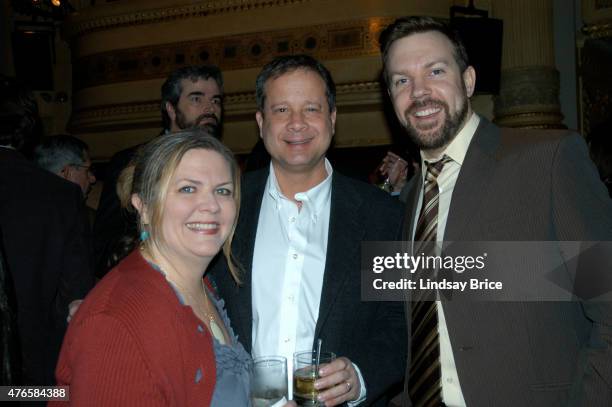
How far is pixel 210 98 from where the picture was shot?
3.71 m

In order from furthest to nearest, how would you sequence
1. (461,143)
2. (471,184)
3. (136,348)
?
(461,143), (471,184), (136,348)

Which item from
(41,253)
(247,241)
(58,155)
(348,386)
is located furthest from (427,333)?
(58,155)

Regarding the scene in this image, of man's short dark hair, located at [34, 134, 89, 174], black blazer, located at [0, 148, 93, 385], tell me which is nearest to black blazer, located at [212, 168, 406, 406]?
black blazer, located at [0, 148, 93, 385]

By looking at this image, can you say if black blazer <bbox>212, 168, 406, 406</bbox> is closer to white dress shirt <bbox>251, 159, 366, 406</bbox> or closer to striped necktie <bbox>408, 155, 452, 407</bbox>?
white dress shirt <bbox>251, 159, 366, 406</bbox>

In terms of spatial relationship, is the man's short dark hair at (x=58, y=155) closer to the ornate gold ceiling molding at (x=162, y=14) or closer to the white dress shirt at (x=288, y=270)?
the white dress shirt at (x=288, y=270)

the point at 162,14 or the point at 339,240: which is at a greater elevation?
the point at 162,14

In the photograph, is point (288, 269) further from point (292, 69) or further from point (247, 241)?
point (292, 69)

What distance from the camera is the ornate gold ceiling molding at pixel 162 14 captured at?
7301mm

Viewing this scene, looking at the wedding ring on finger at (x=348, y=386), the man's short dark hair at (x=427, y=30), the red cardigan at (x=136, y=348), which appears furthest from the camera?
the man's short dark hair at (x=427, y=30)

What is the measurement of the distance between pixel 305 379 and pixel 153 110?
696 cm

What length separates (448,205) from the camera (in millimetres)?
1957

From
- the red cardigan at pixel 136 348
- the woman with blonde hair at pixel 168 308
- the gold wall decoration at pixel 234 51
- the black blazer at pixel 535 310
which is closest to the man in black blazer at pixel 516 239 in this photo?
the black blazer at pixel 535 310

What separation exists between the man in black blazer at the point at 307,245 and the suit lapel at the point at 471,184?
40 centimetres

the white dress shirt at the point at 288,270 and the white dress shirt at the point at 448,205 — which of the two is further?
the white dress shirt at the point at 288,270
